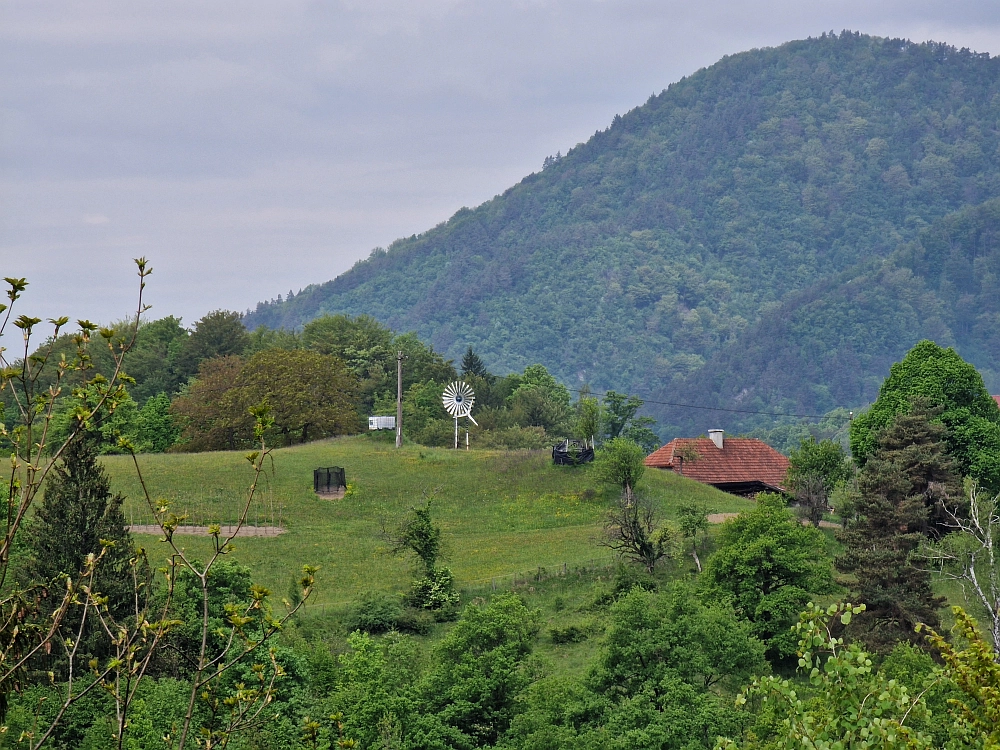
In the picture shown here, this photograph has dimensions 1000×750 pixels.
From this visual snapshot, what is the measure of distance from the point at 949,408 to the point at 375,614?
30070 millimetres

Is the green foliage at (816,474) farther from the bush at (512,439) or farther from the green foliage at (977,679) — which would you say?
the green foliage at (977,679)

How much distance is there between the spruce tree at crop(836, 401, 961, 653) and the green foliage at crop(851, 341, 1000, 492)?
2530mm

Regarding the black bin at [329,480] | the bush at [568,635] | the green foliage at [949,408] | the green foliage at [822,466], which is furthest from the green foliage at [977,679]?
the black bin at [329,480]

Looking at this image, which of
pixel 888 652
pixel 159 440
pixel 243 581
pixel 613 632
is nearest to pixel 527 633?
pixel 613 632

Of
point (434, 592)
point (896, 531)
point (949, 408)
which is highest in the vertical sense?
point (949, 408)

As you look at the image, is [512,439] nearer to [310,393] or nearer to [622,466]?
[310,393]

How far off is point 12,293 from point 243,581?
3207 centimetres

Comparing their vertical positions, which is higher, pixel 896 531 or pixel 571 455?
pixel 571 455

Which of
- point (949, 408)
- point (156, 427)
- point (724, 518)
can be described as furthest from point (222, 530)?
point (156, 427)

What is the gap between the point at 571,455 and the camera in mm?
73938

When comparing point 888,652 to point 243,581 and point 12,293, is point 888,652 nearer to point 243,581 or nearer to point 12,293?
point 243,581

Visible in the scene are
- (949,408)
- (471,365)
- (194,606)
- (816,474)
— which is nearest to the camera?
(194,606)

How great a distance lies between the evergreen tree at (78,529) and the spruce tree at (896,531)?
2502 centimetres

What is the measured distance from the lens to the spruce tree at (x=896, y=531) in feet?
142
